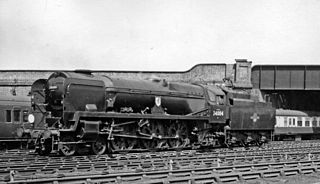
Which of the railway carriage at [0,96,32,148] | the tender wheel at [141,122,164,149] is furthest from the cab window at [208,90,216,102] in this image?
the railway carriage at [0,96,32,148]

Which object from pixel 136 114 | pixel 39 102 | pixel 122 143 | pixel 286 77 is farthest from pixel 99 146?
pixel 286 77

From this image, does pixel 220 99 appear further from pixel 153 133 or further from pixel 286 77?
pixel 286 77

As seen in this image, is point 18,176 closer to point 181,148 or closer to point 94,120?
point 94,120

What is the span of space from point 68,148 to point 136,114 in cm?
316

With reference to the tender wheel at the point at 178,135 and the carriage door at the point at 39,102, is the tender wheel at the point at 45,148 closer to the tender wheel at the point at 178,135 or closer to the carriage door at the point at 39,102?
the carriage door at the point at 39,102

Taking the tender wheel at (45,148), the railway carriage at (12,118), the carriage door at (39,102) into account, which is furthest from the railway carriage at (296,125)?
the tender wheel at (45,148)

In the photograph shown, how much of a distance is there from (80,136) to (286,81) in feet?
88.2

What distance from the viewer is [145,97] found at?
59.4ft

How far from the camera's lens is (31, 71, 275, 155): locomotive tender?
15.4 m

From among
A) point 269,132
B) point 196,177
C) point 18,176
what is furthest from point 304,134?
point 18,176

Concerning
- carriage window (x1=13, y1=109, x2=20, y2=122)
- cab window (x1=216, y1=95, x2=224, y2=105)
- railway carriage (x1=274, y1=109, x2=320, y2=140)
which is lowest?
railway carriage (x1=274, y1=109, x2=320, y2=140)

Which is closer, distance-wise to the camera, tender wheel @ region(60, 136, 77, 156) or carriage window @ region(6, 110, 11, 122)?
tender wheel @ region(60, 136, 77, 156)

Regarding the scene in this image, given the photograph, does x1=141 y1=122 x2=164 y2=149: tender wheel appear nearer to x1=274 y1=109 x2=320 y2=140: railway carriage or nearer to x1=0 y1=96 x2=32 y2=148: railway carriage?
x1=0 y1=96 x2=32 y2=148: railway carriage

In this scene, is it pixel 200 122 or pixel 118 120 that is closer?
pixel 118 120
